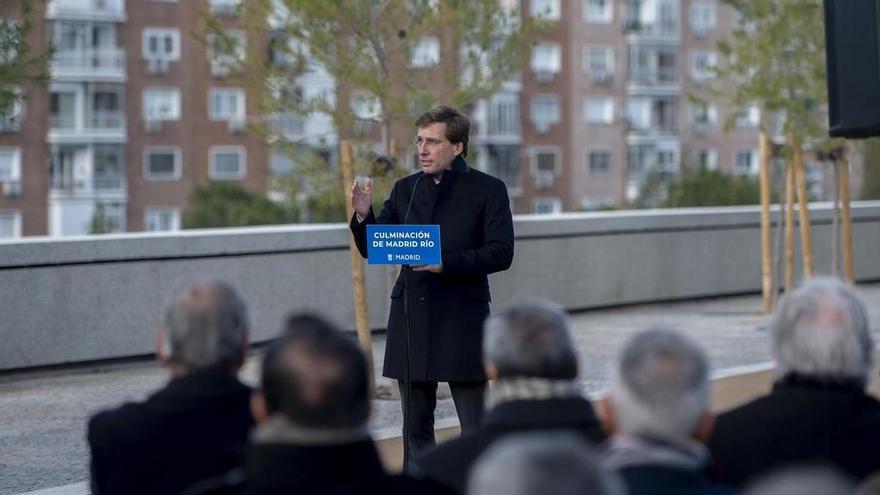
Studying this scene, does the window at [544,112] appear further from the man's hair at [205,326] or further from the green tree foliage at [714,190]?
the man's hair at [205,326]

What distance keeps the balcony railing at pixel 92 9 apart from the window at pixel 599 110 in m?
25.6

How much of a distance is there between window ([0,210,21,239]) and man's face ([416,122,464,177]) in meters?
71.6

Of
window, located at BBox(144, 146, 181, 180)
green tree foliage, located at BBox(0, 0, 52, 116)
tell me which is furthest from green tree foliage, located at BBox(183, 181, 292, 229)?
green tree foliage, located at BBox(0, 0, 52, 116)

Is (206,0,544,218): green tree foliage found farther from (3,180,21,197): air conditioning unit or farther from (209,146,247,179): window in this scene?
(209,146,247,179): window

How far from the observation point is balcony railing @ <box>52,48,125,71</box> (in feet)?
262

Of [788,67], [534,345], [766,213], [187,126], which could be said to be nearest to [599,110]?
[187,126]

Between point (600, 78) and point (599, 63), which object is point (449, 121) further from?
point (599, 63)

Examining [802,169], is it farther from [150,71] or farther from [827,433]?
[150,71]

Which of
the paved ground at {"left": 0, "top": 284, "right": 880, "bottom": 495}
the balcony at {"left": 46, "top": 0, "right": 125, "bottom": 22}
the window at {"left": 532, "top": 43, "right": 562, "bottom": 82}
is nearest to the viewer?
the paved ground at {"left": 0, "top": 284, "right": 880, "bottom": 495}

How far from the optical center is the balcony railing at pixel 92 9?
79375 mm

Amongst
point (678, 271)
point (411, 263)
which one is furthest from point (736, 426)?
point (678, 271)

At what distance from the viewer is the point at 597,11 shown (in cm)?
9212

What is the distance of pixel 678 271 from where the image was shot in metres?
21.5

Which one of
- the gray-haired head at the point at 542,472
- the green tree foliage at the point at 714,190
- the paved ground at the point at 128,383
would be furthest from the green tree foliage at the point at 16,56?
the green tree foliage at the point at 714,190
